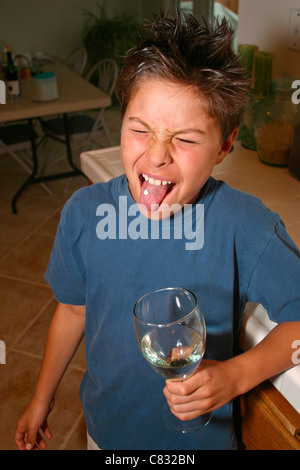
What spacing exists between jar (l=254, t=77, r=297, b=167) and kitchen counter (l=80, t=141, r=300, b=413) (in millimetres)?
46

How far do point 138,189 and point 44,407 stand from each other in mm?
534

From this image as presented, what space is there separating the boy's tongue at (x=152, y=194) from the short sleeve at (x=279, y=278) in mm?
196

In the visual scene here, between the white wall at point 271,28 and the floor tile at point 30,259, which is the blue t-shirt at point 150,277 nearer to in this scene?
the white wall at point 271,28

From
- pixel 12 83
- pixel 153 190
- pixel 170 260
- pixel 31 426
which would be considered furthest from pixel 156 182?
pixel 12 83

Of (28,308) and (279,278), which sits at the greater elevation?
(279,278)

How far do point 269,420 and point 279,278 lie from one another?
0.29m

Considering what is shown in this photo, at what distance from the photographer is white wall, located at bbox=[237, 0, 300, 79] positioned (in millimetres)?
1444

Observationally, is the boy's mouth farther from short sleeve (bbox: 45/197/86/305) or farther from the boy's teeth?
short sleeve (bbox: 45/197/86/305)

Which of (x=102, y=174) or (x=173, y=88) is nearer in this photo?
(x=173, y=88)

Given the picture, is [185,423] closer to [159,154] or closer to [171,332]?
Result: [171,332]

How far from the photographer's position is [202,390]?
68 centimetres

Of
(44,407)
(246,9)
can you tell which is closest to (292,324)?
(44,407)

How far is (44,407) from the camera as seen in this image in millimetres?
966

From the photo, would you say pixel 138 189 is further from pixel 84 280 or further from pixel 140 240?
pixel 84 280
